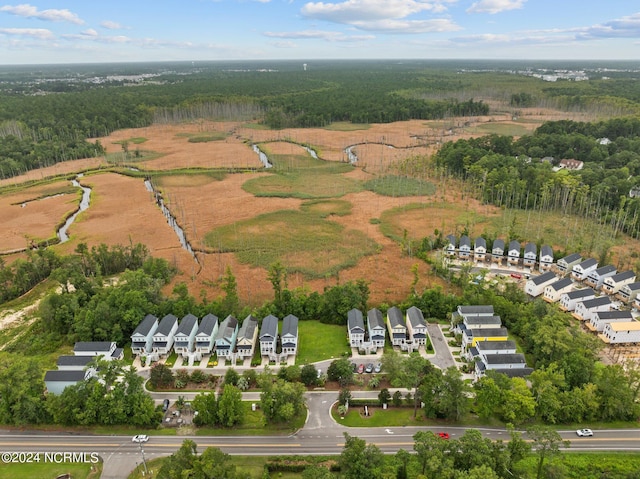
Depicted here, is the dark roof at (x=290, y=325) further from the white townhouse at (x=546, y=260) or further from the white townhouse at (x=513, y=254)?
the white townhouse at (x=546, y=260)

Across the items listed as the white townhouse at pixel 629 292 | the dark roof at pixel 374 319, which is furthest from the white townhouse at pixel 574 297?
the dark roof at pixel 374 319

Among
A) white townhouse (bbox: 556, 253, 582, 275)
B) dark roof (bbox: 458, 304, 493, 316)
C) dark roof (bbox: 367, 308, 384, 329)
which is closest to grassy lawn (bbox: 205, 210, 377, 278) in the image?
dark roof (bbox: 367, 308, 384, 329)

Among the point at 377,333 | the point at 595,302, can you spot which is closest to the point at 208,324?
the point at 377,333

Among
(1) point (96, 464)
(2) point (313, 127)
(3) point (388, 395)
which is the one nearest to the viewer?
(1) point (96, 464)

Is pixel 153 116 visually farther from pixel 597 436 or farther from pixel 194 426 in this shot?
pixel 597 436

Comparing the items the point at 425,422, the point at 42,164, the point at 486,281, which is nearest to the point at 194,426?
the point at 425,422

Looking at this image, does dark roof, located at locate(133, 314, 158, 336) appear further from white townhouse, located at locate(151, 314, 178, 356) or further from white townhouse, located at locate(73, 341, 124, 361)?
white townhouse, located at locate(73, 341, 124, 361)
